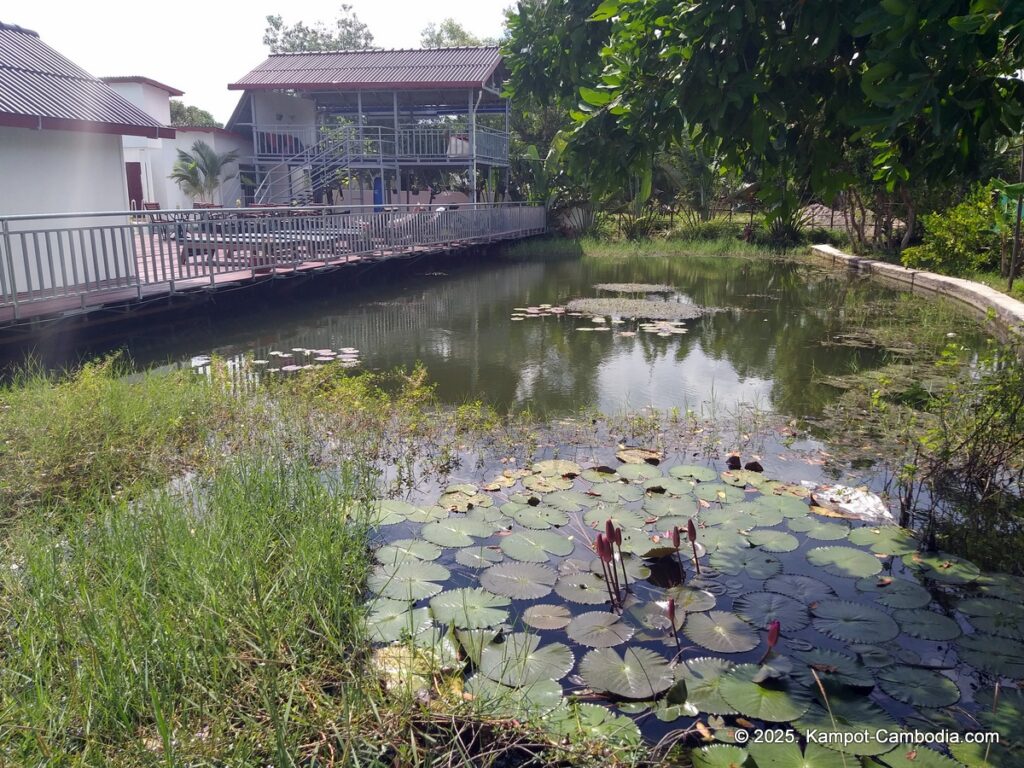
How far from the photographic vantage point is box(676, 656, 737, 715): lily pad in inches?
103

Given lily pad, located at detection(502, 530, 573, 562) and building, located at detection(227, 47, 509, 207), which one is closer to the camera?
lily pad, located at detection(502, 530, 573, 562)

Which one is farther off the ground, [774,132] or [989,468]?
[774,132]

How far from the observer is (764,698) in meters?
2.63

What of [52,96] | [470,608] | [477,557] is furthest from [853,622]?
[52,96]

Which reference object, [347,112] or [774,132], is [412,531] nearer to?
[774,132]

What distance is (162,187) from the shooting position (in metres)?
22.9

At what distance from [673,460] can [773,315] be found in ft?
23.1

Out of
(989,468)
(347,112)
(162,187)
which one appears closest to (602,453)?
(989,468)

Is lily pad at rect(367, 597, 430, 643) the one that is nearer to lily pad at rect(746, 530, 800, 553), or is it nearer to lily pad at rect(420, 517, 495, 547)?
lily pad at rect(420, 517, 495, 547)

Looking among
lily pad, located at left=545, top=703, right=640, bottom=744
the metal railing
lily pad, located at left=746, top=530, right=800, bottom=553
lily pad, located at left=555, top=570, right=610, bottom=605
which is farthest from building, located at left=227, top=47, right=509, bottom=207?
lily pad, located at left=545, top=703, right=640, bottom=744

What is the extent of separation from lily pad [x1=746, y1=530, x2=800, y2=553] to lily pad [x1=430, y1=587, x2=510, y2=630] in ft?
4.41

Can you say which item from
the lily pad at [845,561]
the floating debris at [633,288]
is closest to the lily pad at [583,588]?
the lily pad at [845,561]

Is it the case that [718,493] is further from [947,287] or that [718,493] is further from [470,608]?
[947,287]

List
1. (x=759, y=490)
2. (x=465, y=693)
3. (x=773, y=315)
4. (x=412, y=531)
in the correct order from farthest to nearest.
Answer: (x=773, y=315) → (x=759, y=490) → (x=412, y=531) → (x=465, y=693)
